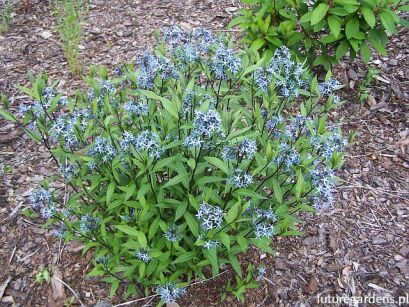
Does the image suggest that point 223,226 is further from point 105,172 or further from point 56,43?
point 56,43

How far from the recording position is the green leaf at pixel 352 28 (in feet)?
14.1

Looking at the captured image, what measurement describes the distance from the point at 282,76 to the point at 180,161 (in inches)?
35.6

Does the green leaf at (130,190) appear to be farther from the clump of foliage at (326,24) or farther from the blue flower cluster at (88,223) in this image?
the clump of foliage at (326,24)

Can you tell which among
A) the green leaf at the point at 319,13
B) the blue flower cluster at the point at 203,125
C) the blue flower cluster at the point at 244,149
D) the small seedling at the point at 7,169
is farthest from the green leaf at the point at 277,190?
the small seedling at the point at 7,169

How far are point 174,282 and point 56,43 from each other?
3.79 meters

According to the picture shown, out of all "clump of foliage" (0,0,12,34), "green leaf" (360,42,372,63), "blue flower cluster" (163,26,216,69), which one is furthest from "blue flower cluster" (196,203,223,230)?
"clump of foliage" (0,0,12,34)

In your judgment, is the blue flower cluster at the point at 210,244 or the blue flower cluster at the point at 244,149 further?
the blue flower cluster at the point at 210,244

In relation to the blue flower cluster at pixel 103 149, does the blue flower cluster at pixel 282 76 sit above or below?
above

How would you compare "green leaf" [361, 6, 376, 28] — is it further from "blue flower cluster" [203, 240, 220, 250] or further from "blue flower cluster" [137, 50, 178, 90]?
"blue flower cluster" [203, 240, 220, 250]

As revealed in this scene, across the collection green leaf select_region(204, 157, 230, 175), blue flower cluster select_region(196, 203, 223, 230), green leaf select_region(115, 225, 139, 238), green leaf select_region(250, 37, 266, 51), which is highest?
green leaf select_region(204, 157, 230, 175)

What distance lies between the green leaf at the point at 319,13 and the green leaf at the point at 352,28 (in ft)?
0.99

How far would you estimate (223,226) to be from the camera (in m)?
2.61

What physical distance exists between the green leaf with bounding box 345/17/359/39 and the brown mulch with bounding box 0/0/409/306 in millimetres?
882

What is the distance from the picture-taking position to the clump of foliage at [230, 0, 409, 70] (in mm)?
4137
